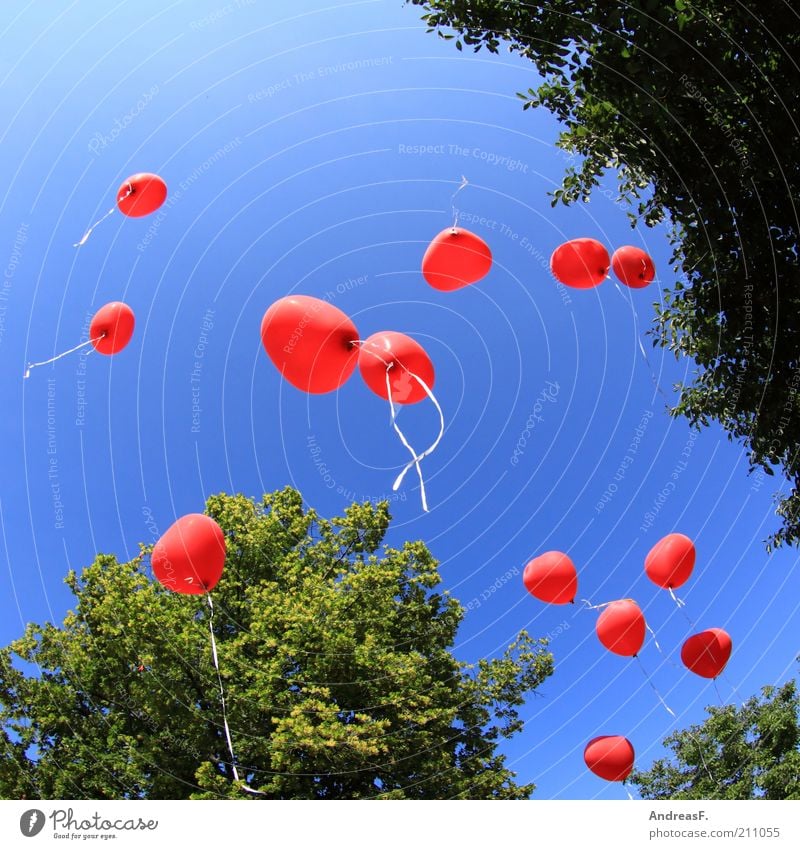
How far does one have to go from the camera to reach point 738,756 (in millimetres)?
19469

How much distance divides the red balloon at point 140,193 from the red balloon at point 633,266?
6903 mm

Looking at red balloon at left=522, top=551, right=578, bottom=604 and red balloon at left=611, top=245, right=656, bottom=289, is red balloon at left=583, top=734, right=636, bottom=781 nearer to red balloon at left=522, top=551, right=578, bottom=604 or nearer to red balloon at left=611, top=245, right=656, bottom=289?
red balloon at left=522, top=551, right=578, bottom=604

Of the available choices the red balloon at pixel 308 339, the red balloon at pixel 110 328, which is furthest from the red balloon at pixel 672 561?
the red balloon at pixel 110 328

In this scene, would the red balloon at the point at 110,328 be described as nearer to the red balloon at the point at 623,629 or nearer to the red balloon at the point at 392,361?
the red balloon at the point at 392,361

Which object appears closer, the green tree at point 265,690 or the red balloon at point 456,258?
the red balloon at point 456,258

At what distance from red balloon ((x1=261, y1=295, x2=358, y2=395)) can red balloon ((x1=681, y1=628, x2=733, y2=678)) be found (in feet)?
22.8

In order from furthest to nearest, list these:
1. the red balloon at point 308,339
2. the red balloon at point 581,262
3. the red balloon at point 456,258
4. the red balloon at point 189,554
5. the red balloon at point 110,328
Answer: the red balloon at point 581,262, the red balloon at point 110,328, the red balloon at point 456,258, the red balloon at point 189,554, the red balloon at point 308,339

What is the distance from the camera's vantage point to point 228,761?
41.8 ft

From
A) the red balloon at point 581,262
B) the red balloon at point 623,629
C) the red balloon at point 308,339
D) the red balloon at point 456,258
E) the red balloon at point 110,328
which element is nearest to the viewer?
the red balloon at point 308,339

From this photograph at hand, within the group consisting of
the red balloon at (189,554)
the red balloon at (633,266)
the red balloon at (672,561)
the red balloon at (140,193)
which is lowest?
the red balloon at (672,561)

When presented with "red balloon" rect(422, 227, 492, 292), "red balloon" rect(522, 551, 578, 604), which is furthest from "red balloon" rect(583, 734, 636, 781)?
"red balloon" rect(422, 227, 492, 292)

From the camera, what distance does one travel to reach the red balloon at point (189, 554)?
8.01 meters
